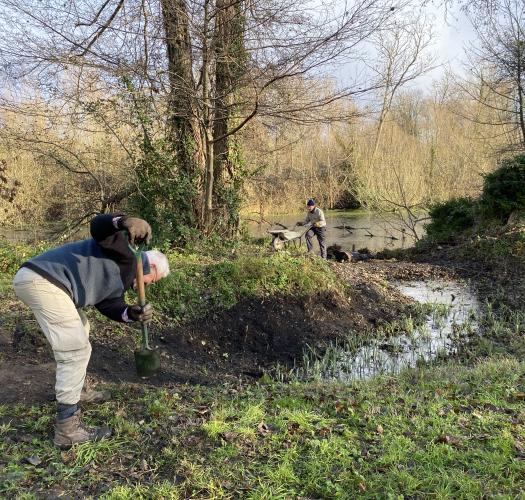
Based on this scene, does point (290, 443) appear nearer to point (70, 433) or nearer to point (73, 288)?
point (70, 433)

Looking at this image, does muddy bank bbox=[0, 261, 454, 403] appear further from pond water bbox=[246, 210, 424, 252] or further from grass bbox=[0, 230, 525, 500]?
pond water bbox=[246, 210, 424, 252]

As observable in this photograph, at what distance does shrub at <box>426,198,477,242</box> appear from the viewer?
15650mm

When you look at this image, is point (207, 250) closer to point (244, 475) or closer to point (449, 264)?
point (449, 264)

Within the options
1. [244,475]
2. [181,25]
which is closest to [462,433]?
[244,475]

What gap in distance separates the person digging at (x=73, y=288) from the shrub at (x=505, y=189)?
12721mm

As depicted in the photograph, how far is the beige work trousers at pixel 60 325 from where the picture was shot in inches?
135

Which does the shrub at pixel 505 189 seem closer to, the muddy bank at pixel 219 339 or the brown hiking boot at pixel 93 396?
the muddy bank at pixel 219 339

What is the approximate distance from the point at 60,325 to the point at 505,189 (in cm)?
1349

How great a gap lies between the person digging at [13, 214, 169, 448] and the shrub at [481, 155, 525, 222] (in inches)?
501

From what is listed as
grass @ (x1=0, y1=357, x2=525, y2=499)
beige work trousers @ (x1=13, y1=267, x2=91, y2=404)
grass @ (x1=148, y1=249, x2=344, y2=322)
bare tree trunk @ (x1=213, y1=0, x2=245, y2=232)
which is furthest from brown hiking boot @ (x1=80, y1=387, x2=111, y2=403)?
bare tree trunk @ (x1=213, y1=0, x2=245, y2=232)

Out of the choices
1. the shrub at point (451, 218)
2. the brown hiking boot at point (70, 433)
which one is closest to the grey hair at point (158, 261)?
the brown hiking boot at point (70, 433)

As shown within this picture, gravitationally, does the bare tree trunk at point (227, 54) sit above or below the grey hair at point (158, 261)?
above

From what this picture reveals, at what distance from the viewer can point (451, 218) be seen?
53.3ft

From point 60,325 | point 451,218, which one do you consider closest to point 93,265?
point 60,325
